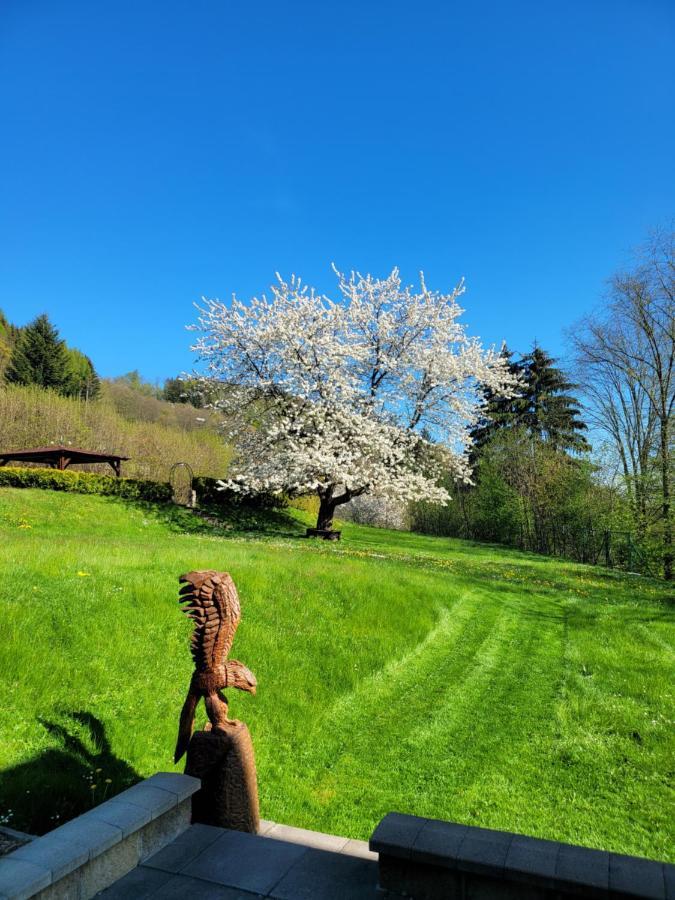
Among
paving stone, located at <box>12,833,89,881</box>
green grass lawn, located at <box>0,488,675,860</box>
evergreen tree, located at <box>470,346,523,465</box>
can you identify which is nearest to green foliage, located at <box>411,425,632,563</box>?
evergreen tree, located at <box>470,346,523,465</box>

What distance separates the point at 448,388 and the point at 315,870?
19369mm

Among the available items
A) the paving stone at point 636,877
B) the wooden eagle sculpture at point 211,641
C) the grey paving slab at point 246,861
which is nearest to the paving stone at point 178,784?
the wooden eagle sculpture at point 211,641

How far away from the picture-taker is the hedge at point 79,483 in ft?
62.5

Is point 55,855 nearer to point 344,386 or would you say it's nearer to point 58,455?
point 344,386

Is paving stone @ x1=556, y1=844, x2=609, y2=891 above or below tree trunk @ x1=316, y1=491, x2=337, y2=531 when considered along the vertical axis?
below

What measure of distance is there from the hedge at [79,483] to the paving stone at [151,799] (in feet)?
59.0

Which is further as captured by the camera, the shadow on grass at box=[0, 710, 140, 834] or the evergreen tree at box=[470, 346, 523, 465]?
the evergreen tree at box=[470, 346, 523, 465]

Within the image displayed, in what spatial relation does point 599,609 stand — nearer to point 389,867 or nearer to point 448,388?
point 389,867

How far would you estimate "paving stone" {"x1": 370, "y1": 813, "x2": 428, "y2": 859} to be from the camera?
2.85m

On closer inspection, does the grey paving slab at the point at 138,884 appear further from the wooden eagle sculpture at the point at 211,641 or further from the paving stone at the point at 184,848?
the wooden eagle sculpture at the point at 211,641

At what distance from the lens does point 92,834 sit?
9.56ft

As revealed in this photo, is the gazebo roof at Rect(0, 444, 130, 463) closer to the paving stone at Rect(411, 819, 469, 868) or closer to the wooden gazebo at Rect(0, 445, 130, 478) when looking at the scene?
the wooden gazebo at Rect(0, 445, 130, 478)

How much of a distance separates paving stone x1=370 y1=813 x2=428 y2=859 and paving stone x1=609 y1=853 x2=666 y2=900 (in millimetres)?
960

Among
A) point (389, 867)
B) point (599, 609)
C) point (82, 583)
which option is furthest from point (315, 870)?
point (599, 609)
